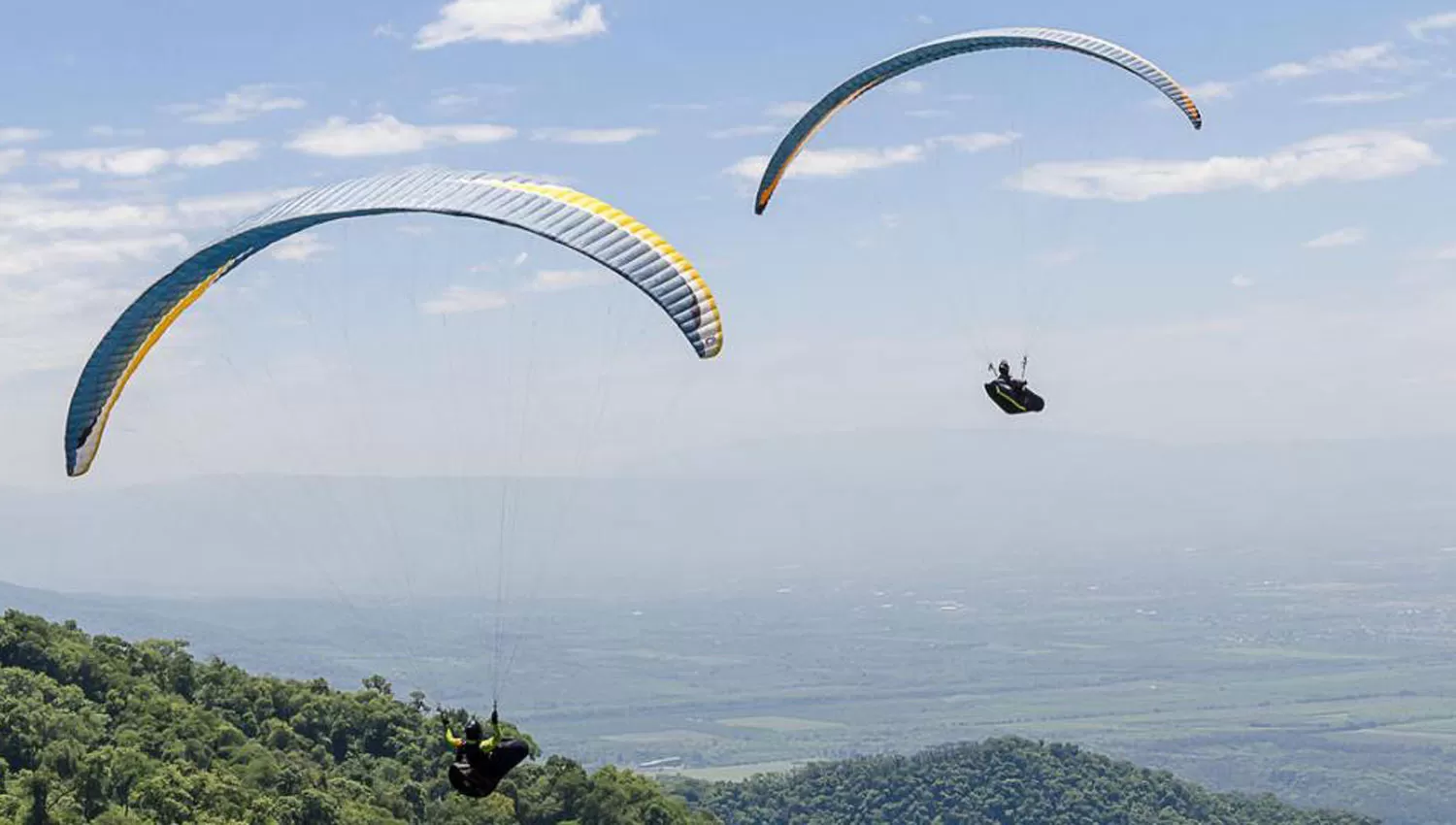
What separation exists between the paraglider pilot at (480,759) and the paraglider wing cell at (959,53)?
13.1 metres

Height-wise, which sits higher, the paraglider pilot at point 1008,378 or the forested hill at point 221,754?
the paraglider pilot at point 1008,378

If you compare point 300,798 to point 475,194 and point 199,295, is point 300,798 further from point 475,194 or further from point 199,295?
point 475,194

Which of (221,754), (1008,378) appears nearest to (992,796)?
(221,754)

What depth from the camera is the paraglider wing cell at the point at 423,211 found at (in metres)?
22.1

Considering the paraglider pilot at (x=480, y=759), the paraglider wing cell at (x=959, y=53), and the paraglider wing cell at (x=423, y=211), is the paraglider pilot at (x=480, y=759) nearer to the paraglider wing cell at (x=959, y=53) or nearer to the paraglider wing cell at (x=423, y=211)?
the paraglider wing cell at (x=423, y=211)

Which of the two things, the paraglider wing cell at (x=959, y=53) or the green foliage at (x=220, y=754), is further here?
the green foliage at (x=220, y=754)

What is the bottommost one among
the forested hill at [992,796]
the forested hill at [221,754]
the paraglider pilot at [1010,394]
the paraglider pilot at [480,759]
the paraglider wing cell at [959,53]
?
the forested hill at [992,796]

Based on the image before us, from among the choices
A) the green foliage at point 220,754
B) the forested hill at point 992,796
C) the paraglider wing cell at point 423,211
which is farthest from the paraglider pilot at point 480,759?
the forested hill at point 992,796

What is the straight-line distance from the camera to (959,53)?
32.9 metres

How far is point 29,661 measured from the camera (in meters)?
69.3

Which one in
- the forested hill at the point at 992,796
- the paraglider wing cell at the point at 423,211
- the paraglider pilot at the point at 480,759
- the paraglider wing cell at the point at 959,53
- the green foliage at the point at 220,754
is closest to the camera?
the paraglider wing cell at the point at 423,211

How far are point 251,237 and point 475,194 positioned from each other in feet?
12.9

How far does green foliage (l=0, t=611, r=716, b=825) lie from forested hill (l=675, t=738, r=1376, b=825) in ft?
170

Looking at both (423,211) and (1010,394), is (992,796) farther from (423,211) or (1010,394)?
(423,211)
